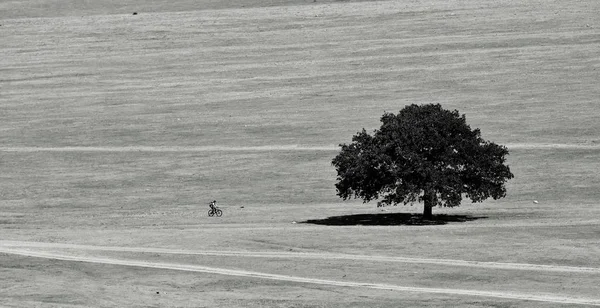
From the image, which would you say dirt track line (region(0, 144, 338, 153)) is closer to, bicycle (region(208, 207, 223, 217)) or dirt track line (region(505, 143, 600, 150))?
dirt track line (region(505, 143, 600, 150))

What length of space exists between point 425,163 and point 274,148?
30.2 meters

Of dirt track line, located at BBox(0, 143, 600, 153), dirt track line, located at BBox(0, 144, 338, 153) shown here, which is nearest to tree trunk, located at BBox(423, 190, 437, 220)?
dirt track line, located at BBox(0, 143, 600, 153)

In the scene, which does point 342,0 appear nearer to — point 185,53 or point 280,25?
point 280,25

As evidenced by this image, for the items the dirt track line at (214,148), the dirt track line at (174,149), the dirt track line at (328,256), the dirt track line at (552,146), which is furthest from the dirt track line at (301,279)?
the dirt track line at (552,146)

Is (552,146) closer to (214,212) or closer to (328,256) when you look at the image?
(214,212)

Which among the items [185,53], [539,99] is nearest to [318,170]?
[539,99]

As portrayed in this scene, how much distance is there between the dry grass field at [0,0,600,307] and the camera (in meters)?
46.2

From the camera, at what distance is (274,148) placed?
9162 centimetres

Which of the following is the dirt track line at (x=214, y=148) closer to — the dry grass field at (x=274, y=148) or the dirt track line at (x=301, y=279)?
the dry grass field at (x=274, y=148)

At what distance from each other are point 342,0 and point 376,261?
101583mm

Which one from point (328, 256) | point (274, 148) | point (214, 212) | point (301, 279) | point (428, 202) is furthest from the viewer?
point (274, 148)

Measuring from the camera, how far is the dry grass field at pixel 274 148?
46.2m

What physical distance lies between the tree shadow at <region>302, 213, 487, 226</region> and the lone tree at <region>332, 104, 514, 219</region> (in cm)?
119

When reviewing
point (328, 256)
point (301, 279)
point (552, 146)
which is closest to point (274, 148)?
point (552, 146)
